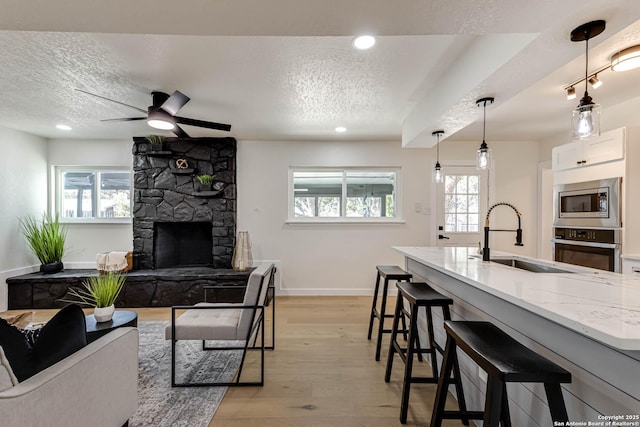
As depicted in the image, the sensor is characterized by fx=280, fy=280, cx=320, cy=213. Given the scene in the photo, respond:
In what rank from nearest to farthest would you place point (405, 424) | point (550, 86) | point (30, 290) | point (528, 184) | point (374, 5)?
point (374, 5) < point (405, 424) < point (550, 86) < point (30, 290) < point (528, 184)

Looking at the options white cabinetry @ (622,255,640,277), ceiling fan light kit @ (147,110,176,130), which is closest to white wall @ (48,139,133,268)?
ceiling fan light kit @ (147,110,176,130)

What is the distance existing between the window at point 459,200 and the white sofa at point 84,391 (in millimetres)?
4230

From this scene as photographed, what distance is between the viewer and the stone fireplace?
4.17m

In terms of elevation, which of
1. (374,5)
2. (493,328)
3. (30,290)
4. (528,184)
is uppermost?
(374,5)

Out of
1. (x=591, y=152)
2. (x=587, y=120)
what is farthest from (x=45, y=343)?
(x=591, y=152)

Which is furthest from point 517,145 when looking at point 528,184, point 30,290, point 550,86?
point 30,290

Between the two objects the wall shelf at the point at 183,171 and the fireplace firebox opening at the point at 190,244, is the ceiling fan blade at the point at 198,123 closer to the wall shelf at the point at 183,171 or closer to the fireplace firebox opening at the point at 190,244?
the wall shelf at the point at 183,171

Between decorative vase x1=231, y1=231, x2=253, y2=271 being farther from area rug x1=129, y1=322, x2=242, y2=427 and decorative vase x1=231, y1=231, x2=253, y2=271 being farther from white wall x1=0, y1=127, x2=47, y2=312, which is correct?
white wall x1=0, y1=127, x2=47, y2=312

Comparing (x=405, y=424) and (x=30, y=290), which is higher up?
(x=30, y=290)

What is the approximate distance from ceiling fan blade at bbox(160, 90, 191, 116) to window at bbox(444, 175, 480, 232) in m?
3.77

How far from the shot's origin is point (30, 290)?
12.2 ft

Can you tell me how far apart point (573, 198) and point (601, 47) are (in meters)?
1.76

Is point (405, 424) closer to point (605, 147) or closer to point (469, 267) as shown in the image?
point (469, 267)

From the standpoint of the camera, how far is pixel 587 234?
2863 mm
